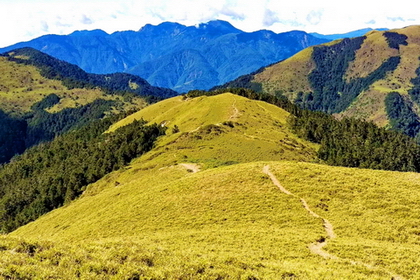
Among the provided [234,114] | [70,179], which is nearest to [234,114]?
[234,114]

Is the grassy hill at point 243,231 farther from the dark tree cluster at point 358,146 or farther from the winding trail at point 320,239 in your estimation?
the dark tree cluster at point 358,146

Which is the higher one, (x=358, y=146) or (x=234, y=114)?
(x=234, y=114)

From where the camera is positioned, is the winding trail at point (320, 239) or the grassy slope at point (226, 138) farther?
the grassy slope at point (226, 138)

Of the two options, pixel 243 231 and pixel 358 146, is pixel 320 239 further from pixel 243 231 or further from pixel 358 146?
pixel 358 146

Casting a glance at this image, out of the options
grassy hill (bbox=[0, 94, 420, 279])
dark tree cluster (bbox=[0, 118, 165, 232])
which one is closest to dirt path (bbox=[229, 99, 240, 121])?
dark tree cluster (bbox=[0, 118, 165, 232])

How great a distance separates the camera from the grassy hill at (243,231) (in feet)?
67.2

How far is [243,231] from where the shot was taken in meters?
35.1

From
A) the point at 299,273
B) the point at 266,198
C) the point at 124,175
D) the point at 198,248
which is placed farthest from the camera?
the point at 124,175

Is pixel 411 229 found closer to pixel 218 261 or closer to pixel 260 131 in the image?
pixel 218 261

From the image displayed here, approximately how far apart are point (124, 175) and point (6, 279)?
81.2 metres

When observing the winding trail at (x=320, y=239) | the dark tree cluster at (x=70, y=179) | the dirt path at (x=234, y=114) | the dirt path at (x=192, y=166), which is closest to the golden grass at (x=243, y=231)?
the winding trail at (x=320, y=239)

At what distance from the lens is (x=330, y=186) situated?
45812 millimetres

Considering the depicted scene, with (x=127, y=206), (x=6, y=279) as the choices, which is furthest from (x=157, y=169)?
(x=6, y=279)

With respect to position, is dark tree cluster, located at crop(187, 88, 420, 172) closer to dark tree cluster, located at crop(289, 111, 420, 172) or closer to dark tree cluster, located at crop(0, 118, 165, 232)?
dark tree cluster, located at crop(289, 111, 420, 172)
